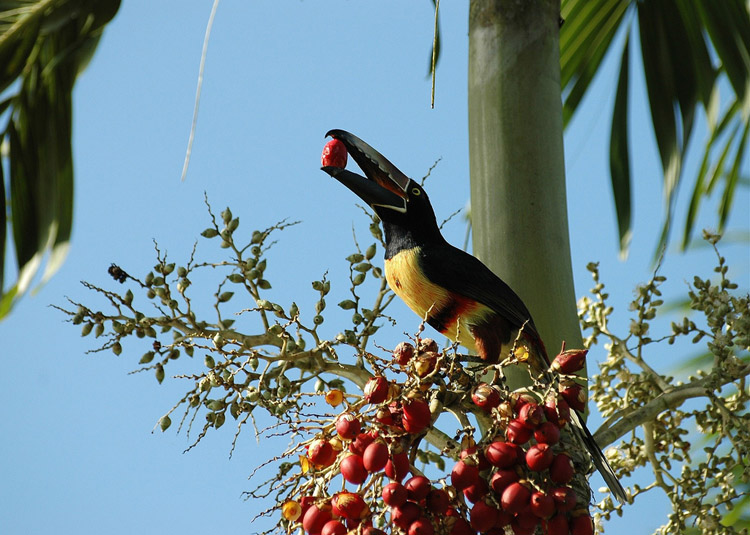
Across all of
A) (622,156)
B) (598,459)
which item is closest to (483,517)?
(598,459)

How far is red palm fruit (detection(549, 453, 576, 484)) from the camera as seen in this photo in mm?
890

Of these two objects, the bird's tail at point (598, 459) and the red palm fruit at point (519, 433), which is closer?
the red palm fruit at point (519, 433)

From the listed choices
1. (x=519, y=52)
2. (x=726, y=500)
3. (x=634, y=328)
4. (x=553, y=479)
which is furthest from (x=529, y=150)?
(x=726, y=500)

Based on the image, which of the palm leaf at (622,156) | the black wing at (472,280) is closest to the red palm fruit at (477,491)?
the black wing at (472,280)

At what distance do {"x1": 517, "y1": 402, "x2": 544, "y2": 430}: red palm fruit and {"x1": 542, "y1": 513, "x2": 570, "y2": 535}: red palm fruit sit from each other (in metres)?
0.10

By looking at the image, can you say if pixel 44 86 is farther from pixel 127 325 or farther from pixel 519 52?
pixel 519 52

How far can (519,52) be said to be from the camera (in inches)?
50.6

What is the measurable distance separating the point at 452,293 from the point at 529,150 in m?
0.23

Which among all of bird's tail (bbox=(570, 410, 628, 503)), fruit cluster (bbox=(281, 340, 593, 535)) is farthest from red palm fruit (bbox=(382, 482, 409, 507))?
bird's tail (bbox=(570, 410, 628, 503))

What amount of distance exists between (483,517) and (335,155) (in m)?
0.64

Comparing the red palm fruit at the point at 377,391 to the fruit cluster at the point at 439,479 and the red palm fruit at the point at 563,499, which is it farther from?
the red palm fruit at the point at 563,499

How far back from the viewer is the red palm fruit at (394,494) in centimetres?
85

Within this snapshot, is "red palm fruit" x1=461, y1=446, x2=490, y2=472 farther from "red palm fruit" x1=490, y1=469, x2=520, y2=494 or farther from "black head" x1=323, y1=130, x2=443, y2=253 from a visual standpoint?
"black head" x1=323, y1=130, x2=443, y2=253

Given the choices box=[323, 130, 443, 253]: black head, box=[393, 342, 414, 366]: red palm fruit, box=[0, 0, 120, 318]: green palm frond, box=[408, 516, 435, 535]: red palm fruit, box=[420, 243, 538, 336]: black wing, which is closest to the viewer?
box=[408, 516, 435, 535]: red palm fruit
